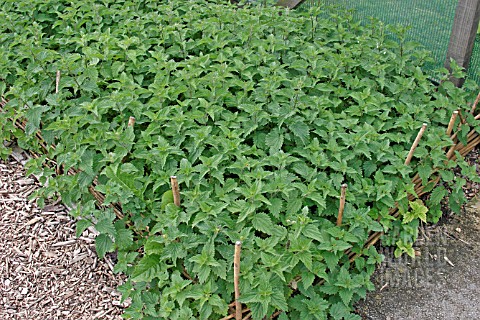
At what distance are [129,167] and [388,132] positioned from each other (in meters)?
1.73

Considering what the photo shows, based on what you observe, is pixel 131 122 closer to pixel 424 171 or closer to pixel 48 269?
pixel 48 269

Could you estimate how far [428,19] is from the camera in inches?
165

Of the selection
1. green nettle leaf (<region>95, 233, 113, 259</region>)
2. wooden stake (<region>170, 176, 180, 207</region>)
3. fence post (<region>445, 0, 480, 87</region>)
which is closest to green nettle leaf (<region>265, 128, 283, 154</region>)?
wooden stake (<region>170, 176, 180, 207</region>)

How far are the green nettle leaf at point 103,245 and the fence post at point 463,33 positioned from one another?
9.07ft

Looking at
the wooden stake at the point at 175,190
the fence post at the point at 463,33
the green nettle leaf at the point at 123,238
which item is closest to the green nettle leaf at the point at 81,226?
the green nettle leaf at the point at 123,238

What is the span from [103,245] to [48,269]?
2.02 feet

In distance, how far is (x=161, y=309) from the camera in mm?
2682

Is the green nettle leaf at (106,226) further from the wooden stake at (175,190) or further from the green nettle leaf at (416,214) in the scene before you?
the green nettle leaf at (416,214)

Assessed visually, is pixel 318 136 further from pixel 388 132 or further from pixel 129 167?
pixel 129 167

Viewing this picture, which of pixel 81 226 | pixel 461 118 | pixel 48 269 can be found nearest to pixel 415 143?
pixel 461 118

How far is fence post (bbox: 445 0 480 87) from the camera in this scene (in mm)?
3832

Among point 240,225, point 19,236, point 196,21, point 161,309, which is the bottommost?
point 19,236

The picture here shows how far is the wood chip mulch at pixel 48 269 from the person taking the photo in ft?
10.4

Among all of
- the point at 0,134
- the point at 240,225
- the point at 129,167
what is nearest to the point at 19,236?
the point at 0,134
